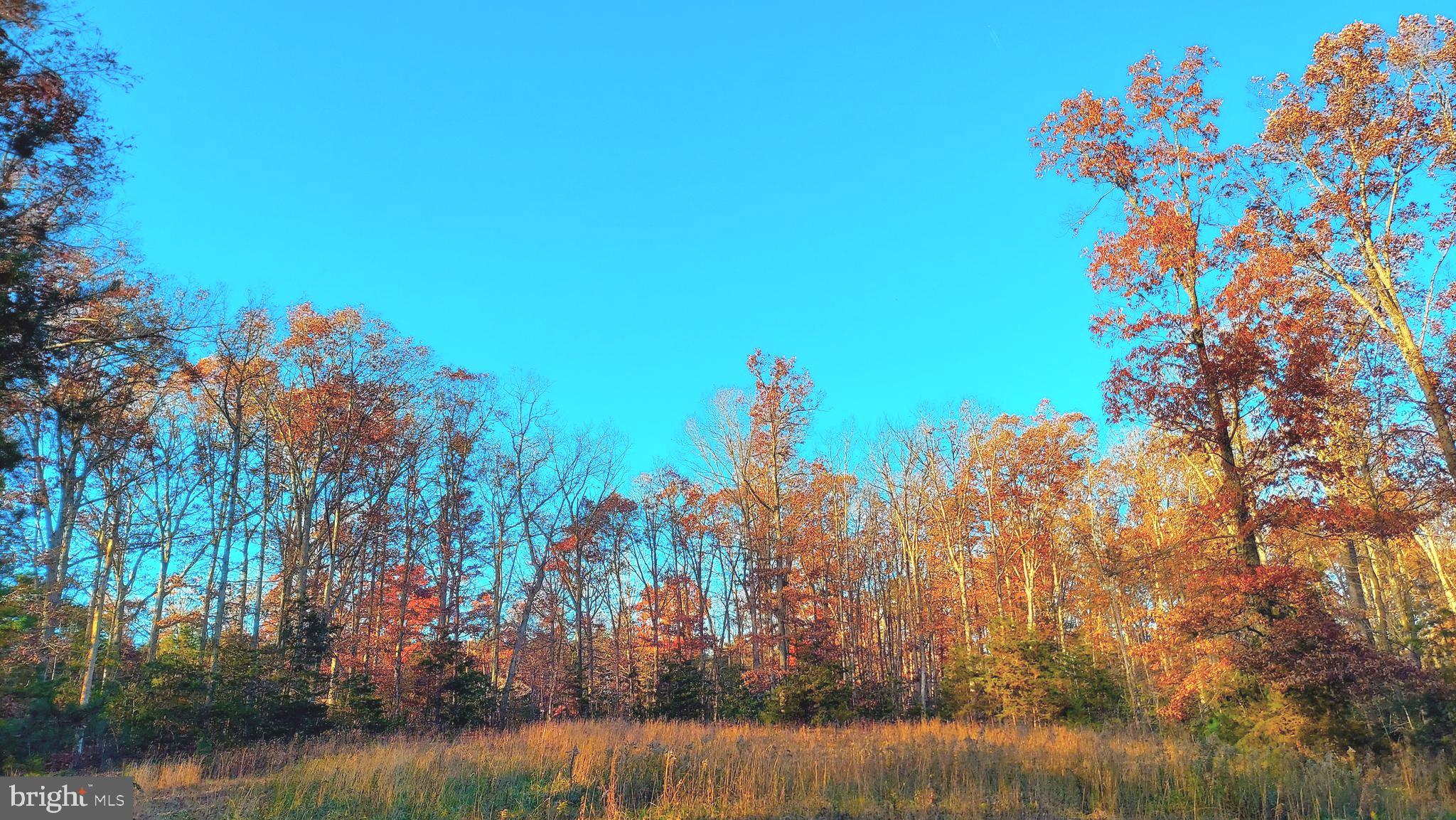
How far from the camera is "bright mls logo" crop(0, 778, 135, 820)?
586 cm

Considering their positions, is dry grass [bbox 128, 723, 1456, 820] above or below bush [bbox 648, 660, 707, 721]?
above

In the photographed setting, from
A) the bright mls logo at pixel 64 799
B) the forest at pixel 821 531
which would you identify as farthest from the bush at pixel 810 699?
the bright mls logo at pixel 64 799

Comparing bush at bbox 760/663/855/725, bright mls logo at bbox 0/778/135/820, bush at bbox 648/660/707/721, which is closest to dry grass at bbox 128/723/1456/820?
bright mls logo at bbox 0/778/135/820

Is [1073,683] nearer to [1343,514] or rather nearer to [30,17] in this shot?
[1343,514]

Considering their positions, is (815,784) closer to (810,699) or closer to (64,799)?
(64,799)

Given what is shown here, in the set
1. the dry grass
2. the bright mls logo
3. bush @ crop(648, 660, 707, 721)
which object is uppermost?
the bright mls logo

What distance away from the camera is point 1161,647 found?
469 inches

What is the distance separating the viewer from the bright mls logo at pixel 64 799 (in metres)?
5.86

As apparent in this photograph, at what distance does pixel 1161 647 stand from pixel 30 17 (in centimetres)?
1794

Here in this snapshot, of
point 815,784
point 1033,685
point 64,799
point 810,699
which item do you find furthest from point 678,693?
point 64,799

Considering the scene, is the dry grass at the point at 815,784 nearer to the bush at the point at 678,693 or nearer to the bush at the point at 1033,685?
the bush at the point at 1033,685

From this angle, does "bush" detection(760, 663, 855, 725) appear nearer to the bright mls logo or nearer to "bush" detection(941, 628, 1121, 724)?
"bush" detection(941, 628, 1121, 724)

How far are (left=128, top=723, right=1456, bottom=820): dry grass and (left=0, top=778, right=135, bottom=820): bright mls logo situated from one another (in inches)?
44.2

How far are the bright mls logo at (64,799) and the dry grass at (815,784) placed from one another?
1124 millimetres
